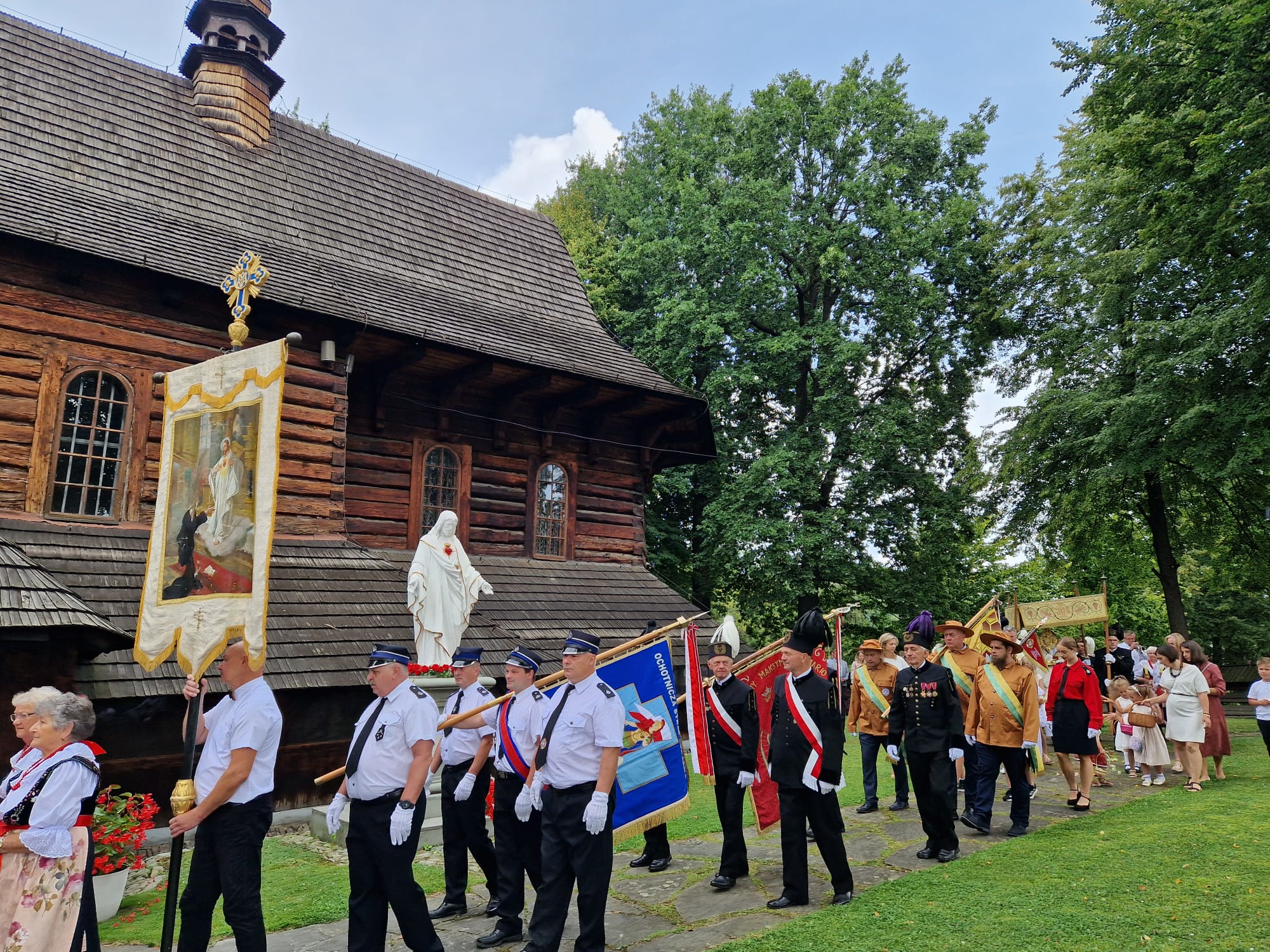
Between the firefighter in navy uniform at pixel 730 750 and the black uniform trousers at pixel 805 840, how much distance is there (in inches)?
26.8

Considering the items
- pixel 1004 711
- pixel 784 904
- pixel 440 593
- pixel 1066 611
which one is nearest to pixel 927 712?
pixel 1004 711

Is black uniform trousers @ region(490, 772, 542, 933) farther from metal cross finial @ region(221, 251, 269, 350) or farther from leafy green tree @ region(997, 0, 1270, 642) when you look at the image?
leafy green tree @ region(997, 0, 1270, 642)

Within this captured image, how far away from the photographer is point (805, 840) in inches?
244

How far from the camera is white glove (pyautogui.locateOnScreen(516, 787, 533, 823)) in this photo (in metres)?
5.72

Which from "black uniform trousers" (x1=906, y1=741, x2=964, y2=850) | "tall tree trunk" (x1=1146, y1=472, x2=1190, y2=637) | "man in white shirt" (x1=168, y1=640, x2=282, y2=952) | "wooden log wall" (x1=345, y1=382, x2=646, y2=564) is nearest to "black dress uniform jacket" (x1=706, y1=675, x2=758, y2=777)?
"black uniform trousers" (x1=906, y1=741, x2=964, y2=850)

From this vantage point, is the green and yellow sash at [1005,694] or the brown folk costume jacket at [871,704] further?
the brown folk costume jacket at [871,704]

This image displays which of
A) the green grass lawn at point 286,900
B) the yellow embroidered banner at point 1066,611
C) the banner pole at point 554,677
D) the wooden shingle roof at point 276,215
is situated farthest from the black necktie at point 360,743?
the yellow embroidered banner at point 1066,611

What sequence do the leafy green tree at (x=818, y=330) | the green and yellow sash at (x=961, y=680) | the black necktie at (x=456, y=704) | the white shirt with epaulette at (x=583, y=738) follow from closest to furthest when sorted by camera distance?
the white shirt with epaulette at (x=583, y=738)
the black necktie at (x=456, y=704)
the green and yellow sash at (x=961, y=680)
the leafy green tree at (x=818, y=330)

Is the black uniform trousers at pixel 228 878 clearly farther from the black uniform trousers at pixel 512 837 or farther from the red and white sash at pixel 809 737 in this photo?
the red and white sash at pixel 809 737

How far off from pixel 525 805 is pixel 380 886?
1065 mm

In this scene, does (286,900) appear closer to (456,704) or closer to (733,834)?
(456,704)

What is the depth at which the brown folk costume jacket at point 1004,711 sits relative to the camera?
320 inches

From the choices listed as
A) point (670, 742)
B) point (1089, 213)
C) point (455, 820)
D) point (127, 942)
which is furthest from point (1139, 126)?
point (127, 942)

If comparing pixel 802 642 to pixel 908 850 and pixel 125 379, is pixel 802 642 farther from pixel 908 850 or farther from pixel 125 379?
pixel 125 379
